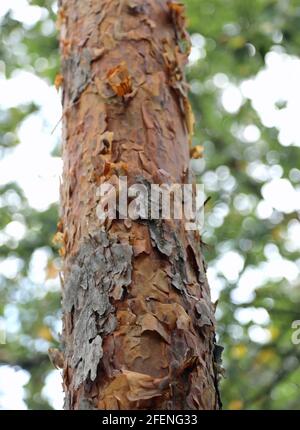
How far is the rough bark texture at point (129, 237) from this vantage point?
1062mm

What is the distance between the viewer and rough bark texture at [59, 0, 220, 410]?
1062 millimetres

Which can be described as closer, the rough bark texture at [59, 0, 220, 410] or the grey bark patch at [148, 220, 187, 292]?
the rough bark texture at [59, 0, 220, 410]

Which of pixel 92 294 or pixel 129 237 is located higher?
pixel 129 237

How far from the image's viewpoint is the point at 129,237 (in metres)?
1.19

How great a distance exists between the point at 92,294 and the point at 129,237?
13 centimetres

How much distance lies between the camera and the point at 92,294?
1150mm

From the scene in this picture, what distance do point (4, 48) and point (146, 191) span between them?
2.31 metres

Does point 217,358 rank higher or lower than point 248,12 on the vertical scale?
lower

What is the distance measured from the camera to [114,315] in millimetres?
1108

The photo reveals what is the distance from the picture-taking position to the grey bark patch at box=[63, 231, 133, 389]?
1.10 m

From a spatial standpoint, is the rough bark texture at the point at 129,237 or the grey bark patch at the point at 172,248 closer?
the rough bark texture at the point at 129,237

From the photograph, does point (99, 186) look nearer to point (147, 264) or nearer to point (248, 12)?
point (147, 264)
